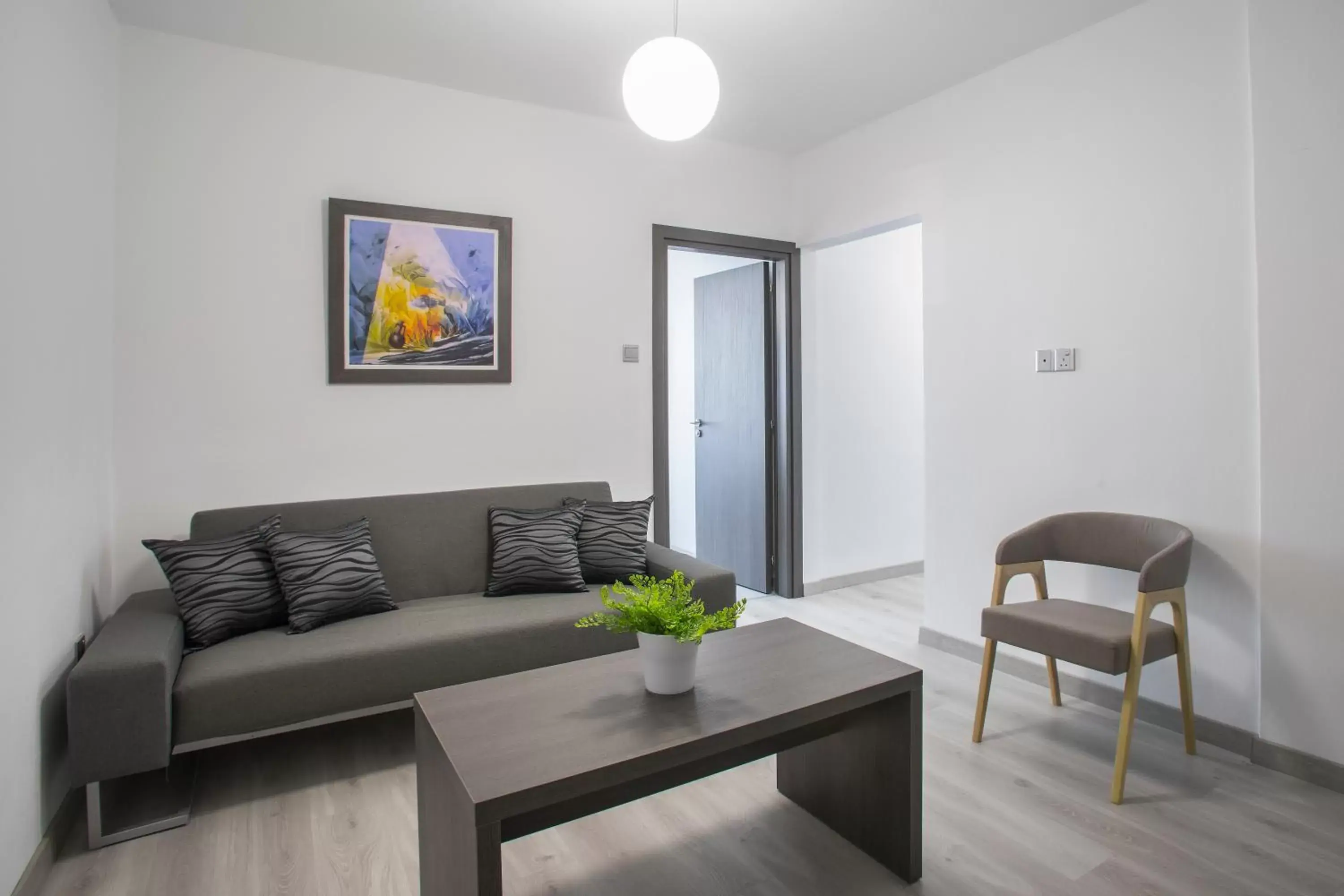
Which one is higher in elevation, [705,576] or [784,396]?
[784,396]

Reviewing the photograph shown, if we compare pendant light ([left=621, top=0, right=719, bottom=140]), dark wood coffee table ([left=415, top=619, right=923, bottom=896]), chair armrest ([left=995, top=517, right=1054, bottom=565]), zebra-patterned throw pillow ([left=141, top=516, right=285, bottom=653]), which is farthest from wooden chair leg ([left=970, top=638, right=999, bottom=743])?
zebra-patterned throw pillow ([left=141, top=516, right=285, bottom=653])

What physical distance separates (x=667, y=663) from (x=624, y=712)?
15cm

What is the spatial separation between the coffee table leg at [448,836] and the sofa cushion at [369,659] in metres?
0.67

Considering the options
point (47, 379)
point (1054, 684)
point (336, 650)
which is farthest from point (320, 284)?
point (1054, 684)

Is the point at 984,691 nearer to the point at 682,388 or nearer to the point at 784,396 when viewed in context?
the point at 784,396

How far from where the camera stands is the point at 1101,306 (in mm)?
2826

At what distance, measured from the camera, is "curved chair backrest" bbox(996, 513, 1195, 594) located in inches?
99.7

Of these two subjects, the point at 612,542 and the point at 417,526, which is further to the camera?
the point at 612,542

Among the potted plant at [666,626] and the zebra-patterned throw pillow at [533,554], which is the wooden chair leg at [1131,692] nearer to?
the potted plant at [666,626]

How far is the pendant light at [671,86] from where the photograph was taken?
207 centimetres

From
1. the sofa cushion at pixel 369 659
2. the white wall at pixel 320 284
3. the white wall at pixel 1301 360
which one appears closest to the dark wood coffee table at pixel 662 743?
the sofa cushion at pixel 369 659

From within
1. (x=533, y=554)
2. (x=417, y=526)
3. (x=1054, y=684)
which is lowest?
(x=1054, y=684)

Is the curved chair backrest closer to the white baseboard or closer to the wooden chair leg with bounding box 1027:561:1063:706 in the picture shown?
the wooden chair leg with bounding box 1027:561:1063:706

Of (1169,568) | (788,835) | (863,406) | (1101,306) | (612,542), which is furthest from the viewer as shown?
(863,406)
